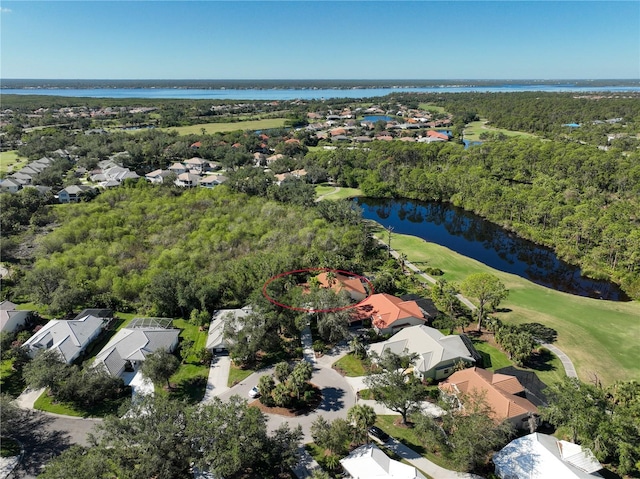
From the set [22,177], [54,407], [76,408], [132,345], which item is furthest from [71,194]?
[76,408]

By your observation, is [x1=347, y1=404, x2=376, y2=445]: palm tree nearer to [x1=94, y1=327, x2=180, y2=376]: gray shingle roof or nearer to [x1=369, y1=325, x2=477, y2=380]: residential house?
[x1=369, y1=325, x2=477, y2=380]: residential house

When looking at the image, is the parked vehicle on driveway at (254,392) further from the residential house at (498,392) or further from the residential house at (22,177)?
the residential house at (22,177)

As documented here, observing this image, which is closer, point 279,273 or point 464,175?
point 279,273

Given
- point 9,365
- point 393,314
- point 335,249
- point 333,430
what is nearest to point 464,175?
point 335,249

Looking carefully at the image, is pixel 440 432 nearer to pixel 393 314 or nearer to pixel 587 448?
pixel 587 448

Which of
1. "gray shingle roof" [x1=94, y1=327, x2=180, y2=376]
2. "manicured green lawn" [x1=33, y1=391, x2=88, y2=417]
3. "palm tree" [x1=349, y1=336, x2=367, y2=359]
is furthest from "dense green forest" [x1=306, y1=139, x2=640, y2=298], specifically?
"manicured green lawn" [x1=33, y1=391, x2=88, y2=417]

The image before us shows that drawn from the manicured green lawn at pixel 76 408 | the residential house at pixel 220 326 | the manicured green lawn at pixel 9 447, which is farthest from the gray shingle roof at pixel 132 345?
the manicured green lawn at pixel 9 447
